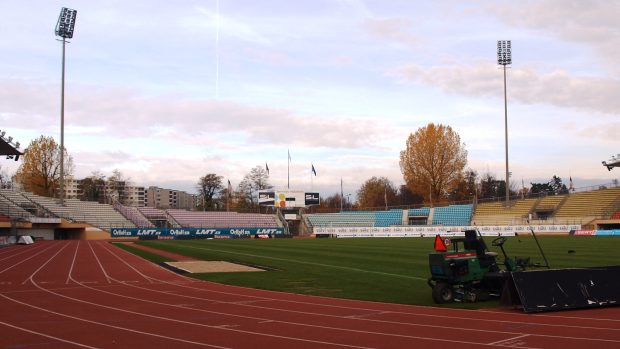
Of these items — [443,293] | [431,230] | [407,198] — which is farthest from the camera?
[407,198]

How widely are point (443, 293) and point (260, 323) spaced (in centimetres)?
473

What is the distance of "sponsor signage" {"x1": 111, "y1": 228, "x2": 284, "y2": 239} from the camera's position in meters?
73.6

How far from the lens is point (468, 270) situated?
1397 centimetres

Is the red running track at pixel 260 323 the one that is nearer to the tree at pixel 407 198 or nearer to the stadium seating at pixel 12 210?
the stadium seating at pixel 12 210

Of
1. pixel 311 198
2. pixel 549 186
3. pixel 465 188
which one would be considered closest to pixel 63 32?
pixel 311 198

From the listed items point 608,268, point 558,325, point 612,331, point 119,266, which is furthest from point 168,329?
point 119,266

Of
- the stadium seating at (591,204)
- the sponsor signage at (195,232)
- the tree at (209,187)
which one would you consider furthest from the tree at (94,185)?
the stadium seating at (591,204)

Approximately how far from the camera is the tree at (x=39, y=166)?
87875 mm

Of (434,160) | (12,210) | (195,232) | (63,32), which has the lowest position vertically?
(195,232)

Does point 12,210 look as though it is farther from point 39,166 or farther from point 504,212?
point 504,212

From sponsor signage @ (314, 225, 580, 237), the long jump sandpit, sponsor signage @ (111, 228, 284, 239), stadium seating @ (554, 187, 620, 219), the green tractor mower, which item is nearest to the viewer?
the green tractor mower

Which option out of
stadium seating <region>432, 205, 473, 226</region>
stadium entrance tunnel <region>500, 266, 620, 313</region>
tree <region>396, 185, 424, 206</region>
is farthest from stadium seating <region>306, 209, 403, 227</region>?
stadium entrance tunnel <region>500, 266, 620, 313</region>

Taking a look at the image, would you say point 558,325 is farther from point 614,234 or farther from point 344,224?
point 344,224

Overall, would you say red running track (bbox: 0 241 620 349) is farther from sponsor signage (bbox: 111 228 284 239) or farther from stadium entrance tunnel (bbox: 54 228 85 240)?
sponsor signage (bbox: 111 228 284 239)
